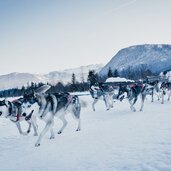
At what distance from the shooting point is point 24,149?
713cm

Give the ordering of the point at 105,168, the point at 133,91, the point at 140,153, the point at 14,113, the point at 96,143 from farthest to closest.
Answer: the point at 133,91 → the point at 14,113 → the point at 96,143 → the point at 140,153 → the point at 105,168

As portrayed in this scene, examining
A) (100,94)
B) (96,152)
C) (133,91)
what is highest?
(133,91)

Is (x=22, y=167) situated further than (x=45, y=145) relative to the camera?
No

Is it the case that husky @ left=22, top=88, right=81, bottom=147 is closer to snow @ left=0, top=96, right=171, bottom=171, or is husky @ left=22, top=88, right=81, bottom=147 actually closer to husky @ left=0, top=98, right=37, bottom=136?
husky @ left=0, top=98, right=37, bottom=136

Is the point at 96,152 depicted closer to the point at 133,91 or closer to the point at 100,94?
the point at 133,91

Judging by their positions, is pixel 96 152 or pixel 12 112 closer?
pixel 96 152

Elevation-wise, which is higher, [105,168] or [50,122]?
[50,122]

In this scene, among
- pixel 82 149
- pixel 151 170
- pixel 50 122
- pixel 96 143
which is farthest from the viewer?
pixel 50 122

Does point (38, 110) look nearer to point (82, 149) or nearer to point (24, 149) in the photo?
point (24, 149)

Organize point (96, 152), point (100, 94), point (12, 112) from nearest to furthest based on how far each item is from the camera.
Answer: point (96, 152), point (12, 112), point (100, 94)

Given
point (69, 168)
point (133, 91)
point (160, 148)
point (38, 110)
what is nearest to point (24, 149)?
point (38, 110)

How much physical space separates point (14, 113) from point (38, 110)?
1642 mm

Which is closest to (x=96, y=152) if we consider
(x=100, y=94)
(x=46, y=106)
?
(x=46, y=106)

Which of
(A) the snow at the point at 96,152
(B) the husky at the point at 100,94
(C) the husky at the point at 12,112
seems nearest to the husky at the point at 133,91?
(B) the husky at the point at 100,94
